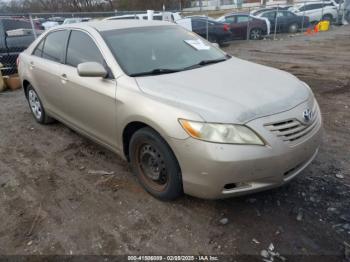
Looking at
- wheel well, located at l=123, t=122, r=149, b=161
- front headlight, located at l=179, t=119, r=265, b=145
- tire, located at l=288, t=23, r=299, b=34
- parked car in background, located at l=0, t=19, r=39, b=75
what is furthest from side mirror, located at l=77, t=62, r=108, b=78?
tire, located at l=288, t=23, r=299, b=34

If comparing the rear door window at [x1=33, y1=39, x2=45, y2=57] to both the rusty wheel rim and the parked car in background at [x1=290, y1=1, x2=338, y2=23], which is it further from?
the parked car in background at [x1=290, y1=1, x2=338, y2=23]

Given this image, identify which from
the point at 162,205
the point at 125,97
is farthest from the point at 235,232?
the point at 125,97

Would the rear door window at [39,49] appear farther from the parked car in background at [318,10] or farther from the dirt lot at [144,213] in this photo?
the parked car in background at [318,10]

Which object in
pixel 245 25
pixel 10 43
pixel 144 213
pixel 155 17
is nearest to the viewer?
pixel 144 213

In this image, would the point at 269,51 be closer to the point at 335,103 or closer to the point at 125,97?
the point at 335,103

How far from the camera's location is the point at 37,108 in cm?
521

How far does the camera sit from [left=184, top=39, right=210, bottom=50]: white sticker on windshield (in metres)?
3.83

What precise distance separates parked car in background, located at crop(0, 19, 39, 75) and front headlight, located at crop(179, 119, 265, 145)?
7.70m

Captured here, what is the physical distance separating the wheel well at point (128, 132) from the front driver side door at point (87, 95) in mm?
156

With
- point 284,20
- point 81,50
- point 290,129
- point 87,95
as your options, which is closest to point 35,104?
point 81,50

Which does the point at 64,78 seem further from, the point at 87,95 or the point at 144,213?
the point at 144,213

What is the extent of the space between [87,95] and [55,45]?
50.8 inches

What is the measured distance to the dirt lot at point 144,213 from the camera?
8.31ft

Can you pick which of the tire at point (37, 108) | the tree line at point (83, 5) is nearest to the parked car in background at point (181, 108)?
the tire at point (37, 108)
